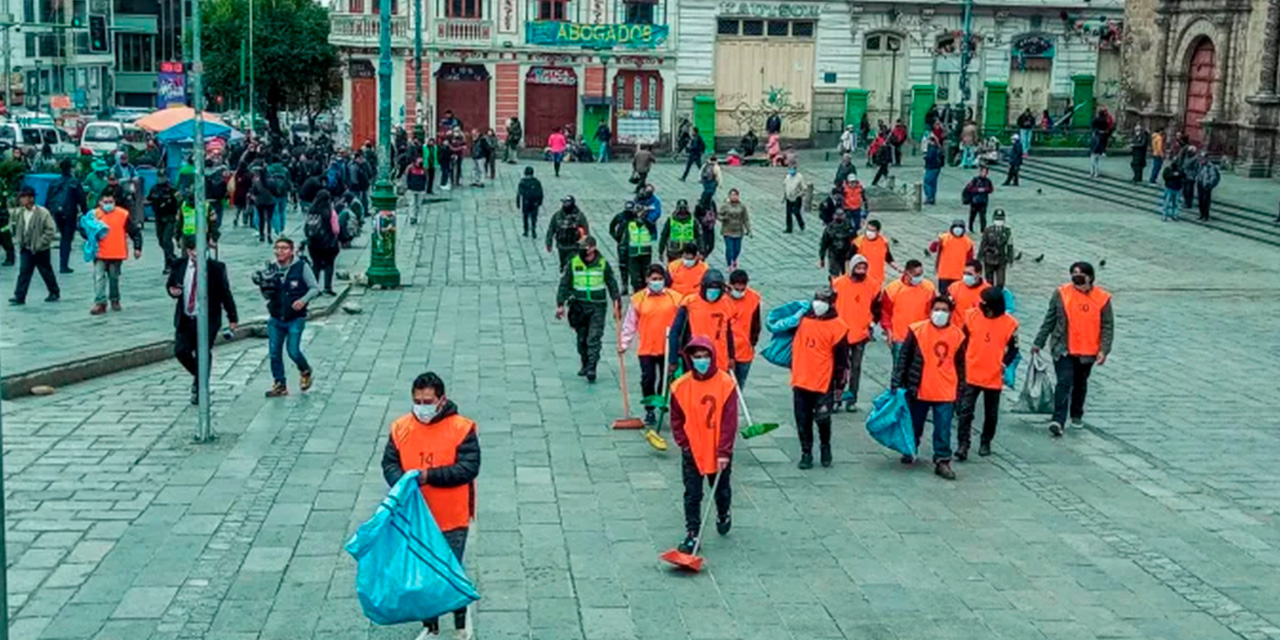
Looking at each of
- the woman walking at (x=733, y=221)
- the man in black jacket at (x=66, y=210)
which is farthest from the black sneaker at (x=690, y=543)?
the man in black jacket at (x=66, y=210)

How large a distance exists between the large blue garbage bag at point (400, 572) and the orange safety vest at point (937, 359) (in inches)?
214

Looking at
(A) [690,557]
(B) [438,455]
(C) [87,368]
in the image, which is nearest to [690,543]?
(A) [690,557]

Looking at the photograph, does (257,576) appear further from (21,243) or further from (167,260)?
(167,260)

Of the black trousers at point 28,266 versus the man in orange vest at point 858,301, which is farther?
the black trousers at point 28,266

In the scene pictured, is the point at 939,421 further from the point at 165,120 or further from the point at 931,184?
the point at 931,184

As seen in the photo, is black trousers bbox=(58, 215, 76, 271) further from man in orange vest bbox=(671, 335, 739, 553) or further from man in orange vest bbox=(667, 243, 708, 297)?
man in orange vest bbox=(671, 335, 739, 553)

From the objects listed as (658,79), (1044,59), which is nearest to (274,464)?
(658,79)

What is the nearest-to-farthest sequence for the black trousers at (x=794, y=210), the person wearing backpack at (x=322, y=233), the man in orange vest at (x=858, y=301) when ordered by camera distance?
the man in orange vest at (x=858, y=301)
the person wearing backpack at (x=322, y=233)
the black trousers at (x=794, y=210)

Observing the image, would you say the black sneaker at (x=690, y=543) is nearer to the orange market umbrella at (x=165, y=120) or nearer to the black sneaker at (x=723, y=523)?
the black sneaker at (x=723, y=523)

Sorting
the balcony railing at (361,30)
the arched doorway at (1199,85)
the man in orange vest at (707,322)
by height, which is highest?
the balcony railing at (361,30)

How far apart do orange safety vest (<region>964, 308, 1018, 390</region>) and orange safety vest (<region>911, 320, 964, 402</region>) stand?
64cm

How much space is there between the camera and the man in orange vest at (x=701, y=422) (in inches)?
400

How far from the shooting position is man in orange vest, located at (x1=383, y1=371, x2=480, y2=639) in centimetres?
862

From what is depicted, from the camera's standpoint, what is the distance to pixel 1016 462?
44.0 ft
